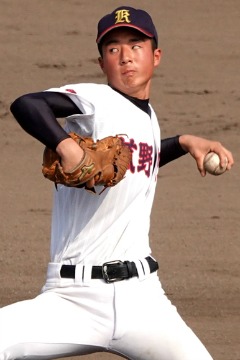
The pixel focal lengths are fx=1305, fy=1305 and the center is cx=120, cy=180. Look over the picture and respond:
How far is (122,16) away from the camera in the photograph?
4984mm

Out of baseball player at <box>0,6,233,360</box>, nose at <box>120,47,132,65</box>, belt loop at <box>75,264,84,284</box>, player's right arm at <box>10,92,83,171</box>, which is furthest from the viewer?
nose at <box>120,47,132,65</box>

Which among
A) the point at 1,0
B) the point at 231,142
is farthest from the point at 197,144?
the point at 1,0

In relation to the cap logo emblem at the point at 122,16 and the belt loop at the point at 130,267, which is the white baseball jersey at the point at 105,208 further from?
the cap logo emblem at the point at 122,16

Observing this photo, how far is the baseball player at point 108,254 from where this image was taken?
468 cm

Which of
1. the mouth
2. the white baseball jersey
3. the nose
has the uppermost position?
the nose

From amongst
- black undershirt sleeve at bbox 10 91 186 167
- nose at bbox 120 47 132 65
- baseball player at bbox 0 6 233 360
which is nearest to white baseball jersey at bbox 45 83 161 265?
baseball player at bbox 0 6 233 360

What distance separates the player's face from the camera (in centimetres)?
495

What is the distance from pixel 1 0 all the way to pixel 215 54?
223cm

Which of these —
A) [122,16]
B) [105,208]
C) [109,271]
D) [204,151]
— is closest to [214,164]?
[204,151]

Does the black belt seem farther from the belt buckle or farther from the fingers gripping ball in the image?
the fingers gripping ball

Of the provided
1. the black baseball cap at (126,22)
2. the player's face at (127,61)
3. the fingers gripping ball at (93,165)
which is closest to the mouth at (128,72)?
the player's face at (127,61)

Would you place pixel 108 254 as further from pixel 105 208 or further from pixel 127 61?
pixel 127 61

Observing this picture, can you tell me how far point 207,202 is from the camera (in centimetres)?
1016

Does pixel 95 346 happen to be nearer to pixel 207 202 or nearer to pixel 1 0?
pixel 207 202
